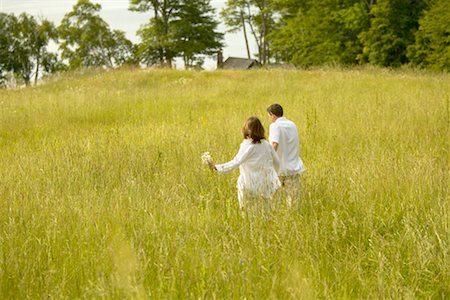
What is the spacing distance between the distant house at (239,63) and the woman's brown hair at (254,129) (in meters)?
43.8

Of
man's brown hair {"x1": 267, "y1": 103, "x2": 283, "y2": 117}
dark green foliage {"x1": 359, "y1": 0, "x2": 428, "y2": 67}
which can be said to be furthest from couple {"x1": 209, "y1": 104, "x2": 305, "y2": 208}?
dark green foliage {"x1": 359, "y1": 0, "x2": 428, "y2": 67}

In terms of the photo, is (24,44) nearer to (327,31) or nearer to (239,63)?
(239,63)

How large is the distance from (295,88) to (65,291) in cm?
1261

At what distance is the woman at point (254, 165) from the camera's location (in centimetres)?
488

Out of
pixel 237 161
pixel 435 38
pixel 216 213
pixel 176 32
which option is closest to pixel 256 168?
pixel 237 161

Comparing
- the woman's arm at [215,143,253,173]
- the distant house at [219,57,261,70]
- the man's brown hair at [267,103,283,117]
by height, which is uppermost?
the distant house at [219,57,261,70]

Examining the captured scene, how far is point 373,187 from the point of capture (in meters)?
5.02

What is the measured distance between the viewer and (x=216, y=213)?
469cm

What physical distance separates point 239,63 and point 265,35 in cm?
451

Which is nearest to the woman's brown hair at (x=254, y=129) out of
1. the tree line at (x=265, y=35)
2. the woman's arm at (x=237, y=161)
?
the woman's arm at (x=237, y=161)

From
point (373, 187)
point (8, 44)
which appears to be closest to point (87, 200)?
point (373, 187)

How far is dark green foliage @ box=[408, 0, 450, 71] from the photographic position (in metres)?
27.5

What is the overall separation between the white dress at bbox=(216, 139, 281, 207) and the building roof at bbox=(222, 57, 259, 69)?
44.3 metres

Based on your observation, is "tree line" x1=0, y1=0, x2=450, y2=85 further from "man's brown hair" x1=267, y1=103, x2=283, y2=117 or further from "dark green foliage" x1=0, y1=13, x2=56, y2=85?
"man's brown hair" x1=267, y1=103, x2=283, y2=117
